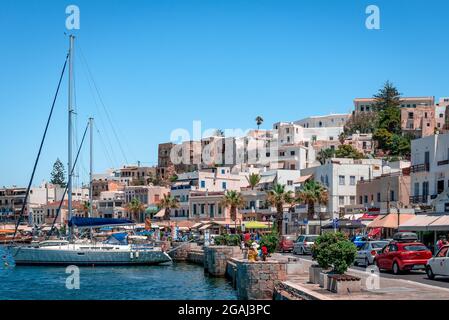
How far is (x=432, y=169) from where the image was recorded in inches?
2133

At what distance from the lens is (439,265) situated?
2656 cm

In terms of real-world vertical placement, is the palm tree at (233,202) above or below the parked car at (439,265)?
above

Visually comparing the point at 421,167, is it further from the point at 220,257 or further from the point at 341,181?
the point at 220,257

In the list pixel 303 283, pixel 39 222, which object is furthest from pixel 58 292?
pixel 39 222

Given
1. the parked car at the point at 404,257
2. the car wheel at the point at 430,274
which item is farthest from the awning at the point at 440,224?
the car wheel at the point at 430,274

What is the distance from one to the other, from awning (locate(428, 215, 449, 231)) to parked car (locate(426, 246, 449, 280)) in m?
9.23

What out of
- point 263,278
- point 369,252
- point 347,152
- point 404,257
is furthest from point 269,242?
point 347,152

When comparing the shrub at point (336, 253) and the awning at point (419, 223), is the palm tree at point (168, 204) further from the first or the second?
the shrub at point (336, 253)

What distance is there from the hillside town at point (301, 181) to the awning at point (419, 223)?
0.08 m

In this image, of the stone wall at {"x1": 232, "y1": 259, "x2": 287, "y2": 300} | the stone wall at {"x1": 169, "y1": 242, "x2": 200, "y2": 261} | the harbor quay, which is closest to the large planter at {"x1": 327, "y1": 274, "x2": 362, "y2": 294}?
the harbor quay

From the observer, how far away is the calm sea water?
122 feet

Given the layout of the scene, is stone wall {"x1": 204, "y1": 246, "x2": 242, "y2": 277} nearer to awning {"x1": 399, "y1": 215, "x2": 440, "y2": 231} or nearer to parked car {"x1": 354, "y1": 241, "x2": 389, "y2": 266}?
parked car {"x1": 354, "y1": 241, "x2": 389, "y2": 266}

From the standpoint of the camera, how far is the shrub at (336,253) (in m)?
21.7

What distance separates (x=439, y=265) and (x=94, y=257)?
3532 centimetres
